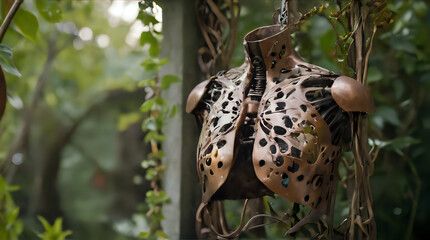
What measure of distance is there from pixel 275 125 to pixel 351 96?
0.32ft

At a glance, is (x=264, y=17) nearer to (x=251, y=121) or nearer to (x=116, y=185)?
(x=251, y=121)

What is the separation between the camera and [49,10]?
85 centimetres

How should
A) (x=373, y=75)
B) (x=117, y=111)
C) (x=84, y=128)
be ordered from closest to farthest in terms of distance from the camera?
(x=373, y=75) < (x=117, y=111) < (x=84, y=128)

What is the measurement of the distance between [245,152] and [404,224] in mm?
790

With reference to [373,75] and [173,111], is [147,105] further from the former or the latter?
[373,75]

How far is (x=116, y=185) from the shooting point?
3.02m

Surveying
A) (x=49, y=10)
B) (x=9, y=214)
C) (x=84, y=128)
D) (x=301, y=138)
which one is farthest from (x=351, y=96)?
(x=84, y=128)

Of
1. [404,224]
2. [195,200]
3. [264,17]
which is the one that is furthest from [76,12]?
[404,224]

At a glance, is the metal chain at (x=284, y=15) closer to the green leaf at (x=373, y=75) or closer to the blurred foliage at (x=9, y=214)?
the green leaf at (x=373, y=75)

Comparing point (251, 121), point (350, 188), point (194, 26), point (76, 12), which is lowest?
point (350, 188)

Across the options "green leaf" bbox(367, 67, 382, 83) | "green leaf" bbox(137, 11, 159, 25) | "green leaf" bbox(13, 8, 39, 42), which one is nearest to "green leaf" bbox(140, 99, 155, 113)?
"green leaf" bbox(137, 11, 159, 25)

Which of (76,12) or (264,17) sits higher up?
(76,12)

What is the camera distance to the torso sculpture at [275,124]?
0.57m

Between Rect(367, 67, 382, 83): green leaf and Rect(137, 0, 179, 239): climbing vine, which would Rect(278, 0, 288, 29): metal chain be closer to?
Rect(137, 0, 179, 239): climbing vine
